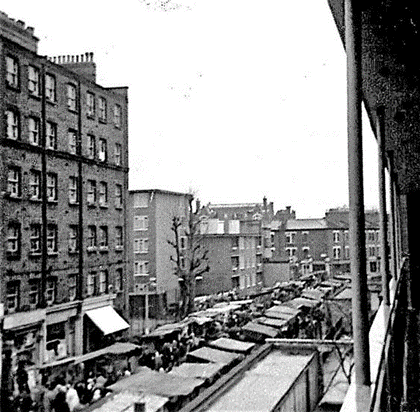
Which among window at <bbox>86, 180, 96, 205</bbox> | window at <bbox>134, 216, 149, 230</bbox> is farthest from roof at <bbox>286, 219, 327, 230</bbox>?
window at <bbox>86, 180, 96, 205</bbox>

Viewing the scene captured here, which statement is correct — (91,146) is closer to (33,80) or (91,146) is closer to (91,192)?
(91,192)

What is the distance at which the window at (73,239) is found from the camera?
10.5 ft

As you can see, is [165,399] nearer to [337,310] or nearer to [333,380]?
[333,380]

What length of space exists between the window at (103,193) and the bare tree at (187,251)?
64 cm

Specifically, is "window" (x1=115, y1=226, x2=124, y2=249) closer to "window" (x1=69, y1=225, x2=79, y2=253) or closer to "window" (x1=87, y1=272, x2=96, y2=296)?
"window" (x1=87, y1=272, x2=96, y2=296)

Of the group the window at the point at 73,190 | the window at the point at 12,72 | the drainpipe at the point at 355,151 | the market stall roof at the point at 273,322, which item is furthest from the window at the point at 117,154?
the drainpipe at the point at 355,151

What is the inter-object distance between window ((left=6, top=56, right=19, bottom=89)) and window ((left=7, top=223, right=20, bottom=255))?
714 millimetres

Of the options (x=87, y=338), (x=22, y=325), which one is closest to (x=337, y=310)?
(x=87, y=338)

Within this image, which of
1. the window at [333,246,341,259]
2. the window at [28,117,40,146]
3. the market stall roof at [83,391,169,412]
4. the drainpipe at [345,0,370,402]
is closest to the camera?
the drainpipe at [345,0,370,402]

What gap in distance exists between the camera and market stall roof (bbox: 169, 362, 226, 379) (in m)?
3.21

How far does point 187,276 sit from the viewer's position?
4723 millimetres

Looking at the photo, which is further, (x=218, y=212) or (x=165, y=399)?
(x=218, y=212)

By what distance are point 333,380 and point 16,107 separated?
229 cm

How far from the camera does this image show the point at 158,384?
3047mm
